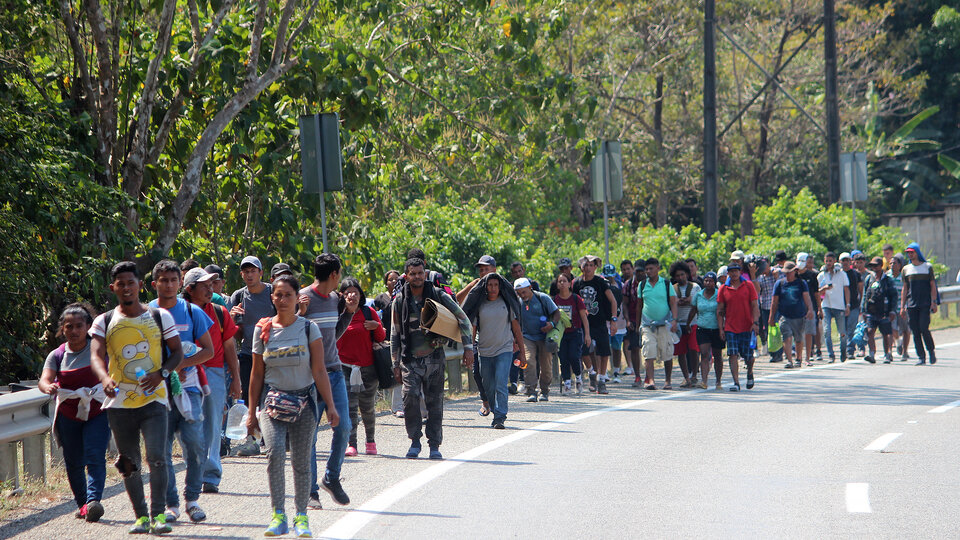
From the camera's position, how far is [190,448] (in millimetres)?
8117

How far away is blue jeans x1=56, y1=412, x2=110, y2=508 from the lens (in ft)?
26.0

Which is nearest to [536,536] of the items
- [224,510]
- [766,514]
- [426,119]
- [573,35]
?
[766,514]

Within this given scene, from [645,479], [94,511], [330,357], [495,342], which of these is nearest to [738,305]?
[495,342]

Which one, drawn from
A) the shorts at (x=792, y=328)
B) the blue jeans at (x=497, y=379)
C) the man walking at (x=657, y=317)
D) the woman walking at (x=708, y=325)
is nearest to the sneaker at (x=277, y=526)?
the blue jeans at (x=497, y=379)

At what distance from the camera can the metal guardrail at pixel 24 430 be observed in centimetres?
855

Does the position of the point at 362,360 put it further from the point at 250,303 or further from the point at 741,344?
the point at 741,344

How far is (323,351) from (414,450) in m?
3.15

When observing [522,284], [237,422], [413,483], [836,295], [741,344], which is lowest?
[413,483]

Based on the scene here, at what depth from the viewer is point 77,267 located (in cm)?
1133

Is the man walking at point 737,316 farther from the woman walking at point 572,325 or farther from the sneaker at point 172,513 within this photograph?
the sneaker at point 172,513

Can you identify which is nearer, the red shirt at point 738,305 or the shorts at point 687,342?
the red shirt at point 738,305

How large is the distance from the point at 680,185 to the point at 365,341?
93.2ft

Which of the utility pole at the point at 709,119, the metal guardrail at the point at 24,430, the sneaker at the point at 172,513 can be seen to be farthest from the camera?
the utility pole at the point at 709,119

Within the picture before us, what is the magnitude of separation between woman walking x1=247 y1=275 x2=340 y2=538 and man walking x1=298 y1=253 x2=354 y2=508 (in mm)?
389
